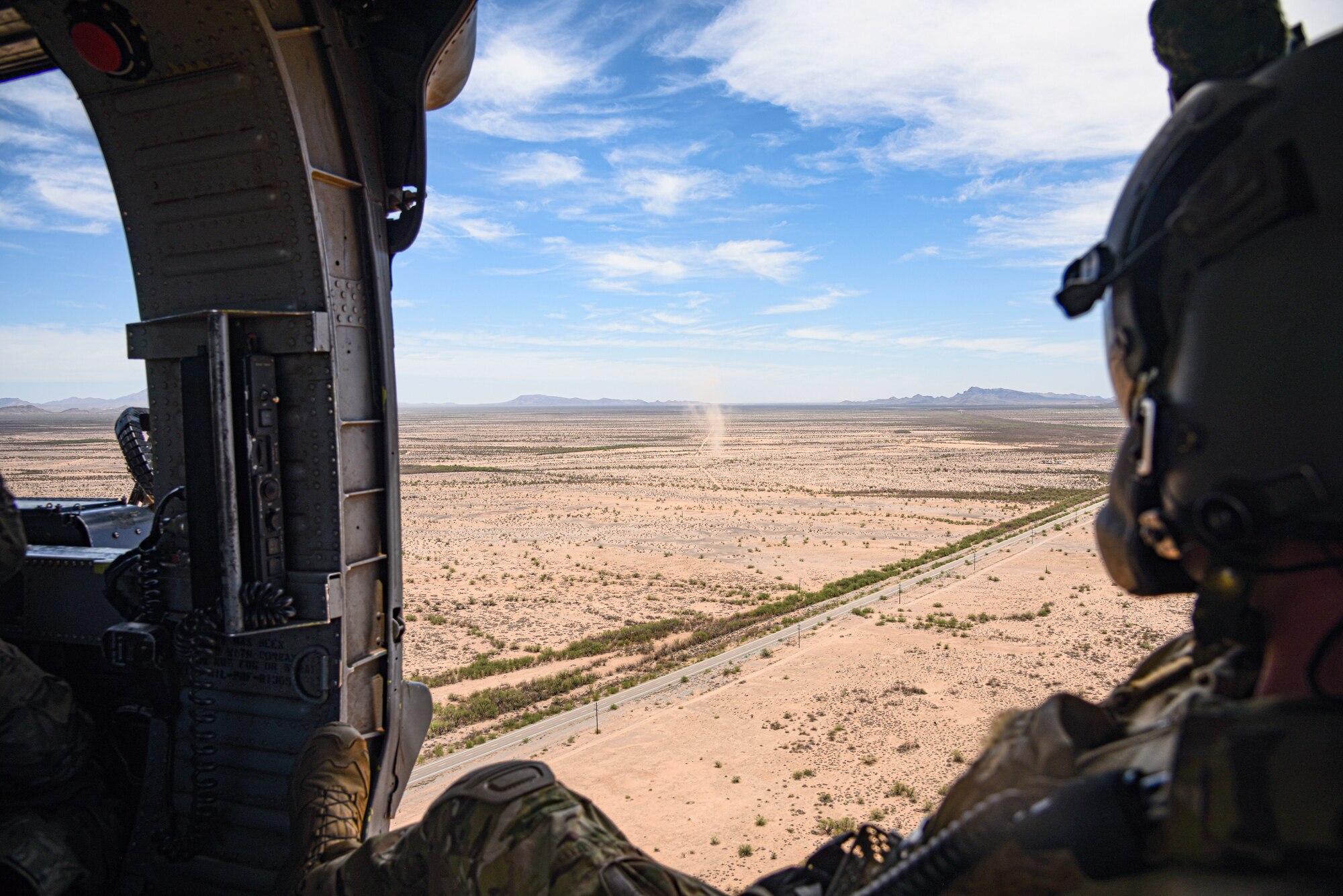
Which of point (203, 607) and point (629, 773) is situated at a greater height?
point (203, 607)

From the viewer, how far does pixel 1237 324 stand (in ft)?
4.24

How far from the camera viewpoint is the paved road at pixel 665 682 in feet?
28.1

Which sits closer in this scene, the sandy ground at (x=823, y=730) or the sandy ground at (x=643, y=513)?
the sandy ground at (x=823, y=730)

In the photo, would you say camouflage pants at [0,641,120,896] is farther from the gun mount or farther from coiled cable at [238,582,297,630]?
coiled cable at [238,582,297,630]

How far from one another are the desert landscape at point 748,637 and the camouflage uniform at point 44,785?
393 cm

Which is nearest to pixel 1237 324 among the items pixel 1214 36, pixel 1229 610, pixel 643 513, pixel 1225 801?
pixel 1229 610

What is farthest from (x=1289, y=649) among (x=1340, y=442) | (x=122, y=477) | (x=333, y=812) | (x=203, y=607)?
(x=122, y=477)

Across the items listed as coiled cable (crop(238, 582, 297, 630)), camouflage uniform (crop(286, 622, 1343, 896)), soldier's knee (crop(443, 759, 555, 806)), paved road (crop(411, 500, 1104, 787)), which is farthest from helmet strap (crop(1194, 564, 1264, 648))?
paved road (crop(411, 500, 1104, 787))

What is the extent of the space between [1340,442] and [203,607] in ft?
14.3

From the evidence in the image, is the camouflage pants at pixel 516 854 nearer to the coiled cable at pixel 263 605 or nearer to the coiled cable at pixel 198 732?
the coiled cable at pixel 263 605

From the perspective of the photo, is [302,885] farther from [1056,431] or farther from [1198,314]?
[1056,431]

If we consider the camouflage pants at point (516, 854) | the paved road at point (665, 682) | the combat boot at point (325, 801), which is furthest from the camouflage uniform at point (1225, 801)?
the paved road at point (665, 682)

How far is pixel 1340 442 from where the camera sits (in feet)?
3.90

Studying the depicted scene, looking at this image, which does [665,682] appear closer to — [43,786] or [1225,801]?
[43,786]
